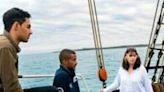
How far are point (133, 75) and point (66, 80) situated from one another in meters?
1.60

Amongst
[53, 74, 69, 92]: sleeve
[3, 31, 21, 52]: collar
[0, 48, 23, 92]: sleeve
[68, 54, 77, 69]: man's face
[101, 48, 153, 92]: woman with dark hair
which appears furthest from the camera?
[101, 48, 153, 92]: woman with dark hair

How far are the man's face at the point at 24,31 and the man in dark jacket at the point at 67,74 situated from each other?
1.20 m

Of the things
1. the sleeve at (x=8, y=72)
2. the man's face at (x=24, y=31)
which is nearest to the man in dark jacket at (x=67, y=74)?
the man's face at (x=24, y=31)

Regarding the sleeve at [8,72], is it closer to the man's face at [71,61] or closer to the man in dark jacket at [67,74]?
the man in dark jacket at [67,74]

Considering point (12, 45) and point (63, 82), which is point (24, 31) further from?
point (63, 82)

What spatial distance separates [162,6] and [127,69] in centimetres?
279

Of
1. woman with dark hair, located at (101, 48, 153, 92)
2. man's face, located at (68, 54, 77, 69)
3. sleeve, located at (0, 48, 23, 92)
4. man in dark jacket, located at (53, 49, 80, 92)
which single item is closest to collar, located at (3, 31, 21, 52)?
sleeve, located at (0, 48, 23, 92)

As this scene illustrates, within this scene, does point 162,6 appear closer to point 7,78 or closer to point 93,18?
point 93,18

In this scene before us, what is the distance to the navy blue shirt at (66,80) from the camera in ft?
15.0

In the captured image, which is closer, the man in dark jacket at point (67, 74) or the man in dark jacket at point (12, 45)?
the man in dark jacket at point (12, 45)

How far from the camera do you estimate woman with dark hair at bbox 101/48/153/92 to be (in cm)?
594

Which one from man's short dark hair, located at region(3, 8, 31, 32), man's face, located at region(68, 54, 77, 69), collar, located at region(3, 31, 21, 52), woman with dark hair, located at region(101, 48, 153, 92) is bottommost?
woman with dark hair, located at region(101, 48, 153, 92)

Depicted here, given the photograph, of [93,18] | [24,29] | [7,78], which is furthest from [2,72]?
[93,18]

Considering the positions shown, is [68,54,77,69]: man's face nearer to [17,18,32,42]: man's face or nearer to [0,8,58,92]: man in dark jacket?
[0,8,58,92]: man in dark jacket
